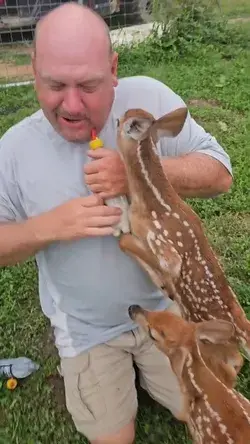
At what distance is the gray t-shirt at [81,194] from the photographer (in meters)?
2.68

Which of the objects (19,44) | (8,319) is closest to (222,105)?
(19,44)

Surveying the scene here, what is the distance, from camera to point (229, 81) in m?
6.61

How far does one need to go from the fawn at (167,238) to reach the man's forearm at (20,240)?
12.2 inches

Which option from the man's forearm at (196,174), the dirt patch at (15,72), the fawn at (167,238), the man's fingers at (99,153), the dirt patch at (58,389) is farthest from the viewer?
the dirt patch at (15,72)

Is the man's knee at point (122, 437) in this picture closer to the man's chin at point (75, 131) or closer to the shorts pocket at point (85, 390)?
the shorts pocket at point (85, 390)

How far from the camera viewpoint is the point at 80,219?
2.49 m

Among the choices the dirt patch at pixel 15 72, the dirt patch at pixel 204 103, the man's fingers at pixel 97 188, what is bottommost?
the dirt patch at pixel 15 72

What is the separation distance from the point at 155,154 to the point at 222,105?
3.71 meters

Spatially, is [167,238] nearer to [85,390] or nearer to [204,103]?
[85,390]

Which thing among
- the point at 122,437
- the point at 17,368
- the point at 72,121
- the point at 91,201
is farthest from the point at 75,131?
the point at 17,368

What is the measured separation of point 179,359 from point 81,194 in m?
0.71

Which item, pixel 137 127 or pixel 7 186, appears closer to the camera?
pixel 137 127

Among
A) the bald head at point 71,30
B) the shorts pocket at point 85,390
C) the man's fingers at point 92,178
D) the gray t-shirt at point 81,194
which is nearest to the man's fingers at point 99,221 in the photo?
the man's fingers at point 92,178

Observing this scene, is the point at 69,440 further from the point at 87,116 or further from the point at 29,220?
the point at 87,116
